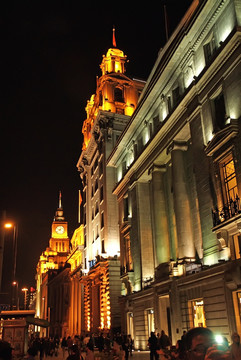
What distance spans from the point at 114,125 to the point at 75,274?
109 ft

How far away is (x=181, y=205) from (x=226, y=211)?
709 cm

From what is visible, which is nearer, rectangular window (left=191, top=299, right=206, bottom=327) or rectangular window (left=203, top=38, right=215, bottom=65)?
rectangular window (left=191, top=299, right=206, bottom=327)

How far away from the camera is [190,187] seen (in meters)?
30.4

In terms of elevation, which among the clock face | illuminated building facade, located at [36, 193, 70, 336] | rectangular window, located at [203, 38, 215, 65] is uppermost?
the clock face

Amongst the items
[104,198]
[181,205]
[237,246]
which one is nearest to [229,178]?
[237,246]

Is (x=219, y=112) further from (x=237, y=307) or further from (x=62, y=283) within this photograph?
(x=62, y=283)

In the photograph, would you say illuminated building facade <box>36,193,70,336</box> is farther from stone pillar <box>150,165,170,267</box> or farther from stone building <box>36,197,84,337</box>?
stone pillar <box>150,165,170,267</box>

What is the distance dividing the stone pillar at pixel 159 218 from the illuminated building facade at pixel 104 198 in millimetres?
15715

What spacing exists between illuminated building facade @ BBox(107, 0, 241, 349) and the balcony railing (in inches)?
2.6

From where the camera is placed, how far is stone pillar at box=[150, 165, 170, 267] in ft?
113

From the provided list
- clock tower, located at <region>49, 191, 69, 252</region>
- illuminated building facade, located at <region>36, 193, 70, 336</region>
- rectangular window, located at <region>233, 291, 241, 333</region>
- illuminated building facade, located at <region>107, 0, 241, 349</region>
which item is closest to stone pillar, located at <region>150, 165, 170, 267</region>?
illuminated building facade, located at <region>107, 0, 241, 349</region>

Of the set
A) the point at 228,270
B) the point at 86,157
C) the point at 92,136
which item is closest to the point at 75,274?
the point at 86,157

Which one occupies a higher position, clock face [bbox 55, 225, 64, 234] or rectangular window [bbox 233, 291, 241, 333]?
clock face [bbox 55, 225, 64, 234]

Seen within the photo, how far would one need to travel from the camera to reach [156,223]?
115 feet
